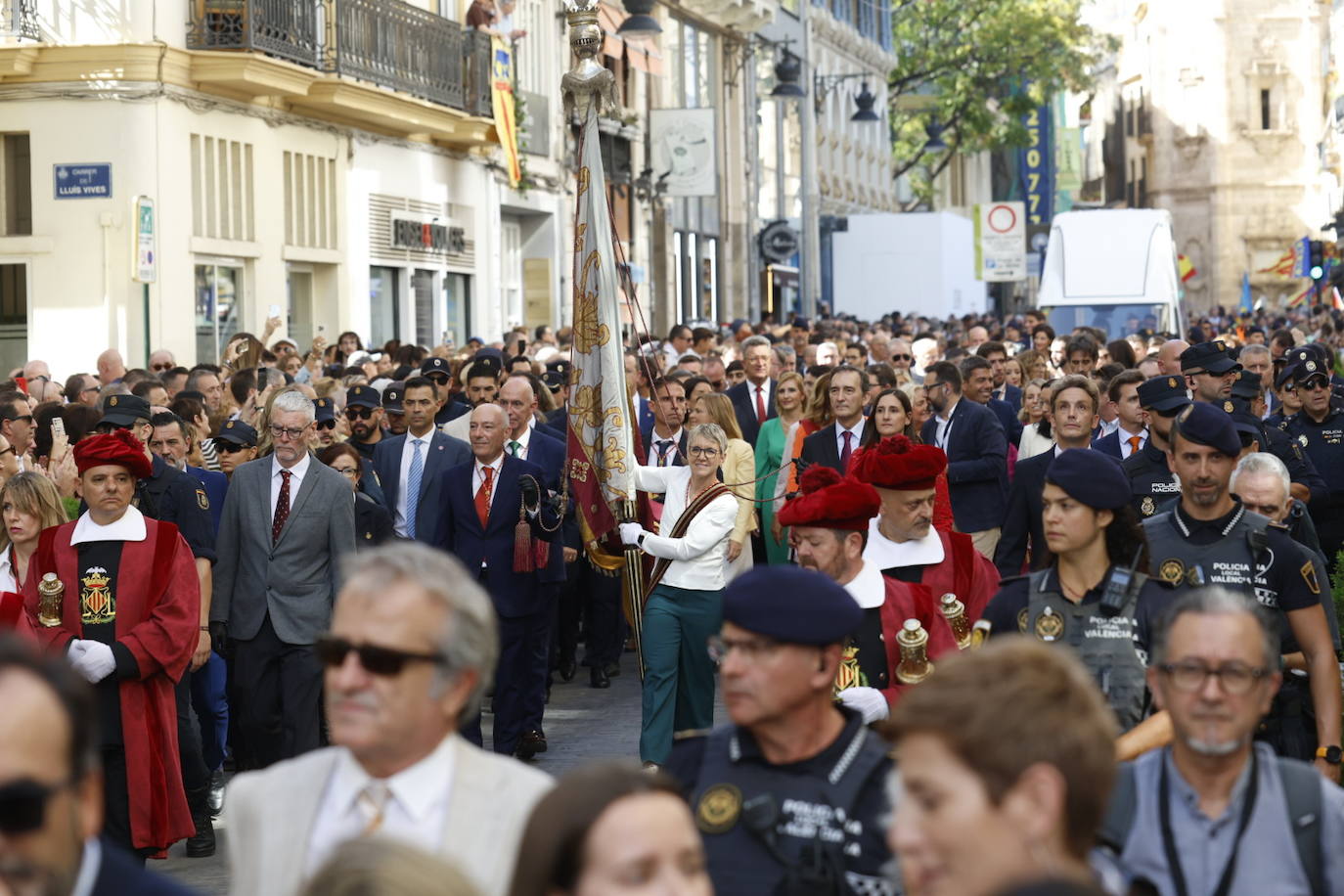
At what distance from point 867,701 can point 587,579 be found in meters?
8.27

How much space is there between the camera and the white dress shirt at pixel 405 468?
1224 centimetres

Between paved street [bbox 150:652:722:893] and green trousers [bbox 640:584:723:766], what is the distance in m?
0.42

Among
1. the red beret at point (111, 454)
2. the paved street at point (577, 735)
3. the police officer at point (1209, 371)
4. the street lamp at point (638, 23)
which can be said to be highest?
the street lamp at point (638, 23)

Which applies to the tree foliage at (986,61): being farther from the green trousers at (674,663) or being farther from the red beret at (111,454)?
the red beret at (111,454)

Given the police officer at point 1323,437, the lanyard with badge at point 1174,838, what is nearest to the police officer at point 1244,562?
the lanyard with badge at point 1174,838

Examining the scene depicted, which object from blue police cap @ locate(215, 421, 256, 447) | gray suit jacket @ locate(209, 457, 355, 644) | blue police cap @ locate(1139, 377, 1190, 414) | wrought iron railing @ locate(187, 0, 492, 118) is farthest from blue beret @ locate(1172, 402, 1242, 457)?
wrought iron railing @ locate(187, 0, 492, 118)

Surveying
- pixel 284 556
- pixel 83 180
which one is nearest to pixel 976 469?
pixel 284 556

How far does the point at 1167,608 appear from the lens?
503 cm

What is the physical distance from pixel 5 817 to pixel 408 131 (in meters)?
26.2

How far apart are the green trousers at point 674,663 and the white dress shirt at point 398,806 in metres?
6.39

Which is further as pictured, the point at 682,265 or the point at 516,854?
the point at 682,265

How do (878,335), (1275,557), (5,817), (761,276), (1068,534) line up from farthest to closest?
(761,276), (878,335), (1275,557), (1068,534), (5,817)

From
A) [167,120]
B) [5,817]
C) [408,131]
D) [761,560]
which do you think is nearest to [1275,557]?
[5,817]

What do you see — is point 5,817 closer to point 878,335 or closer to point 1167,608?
point 1167,608
